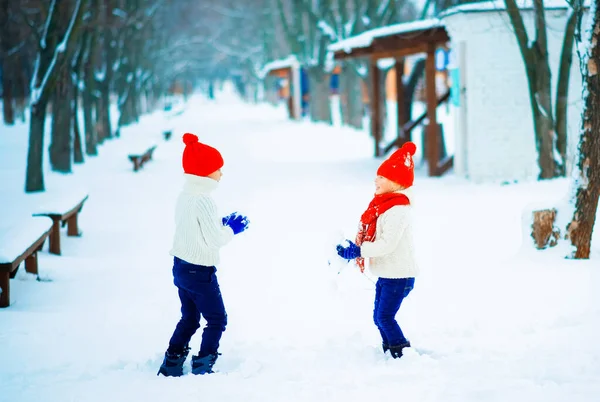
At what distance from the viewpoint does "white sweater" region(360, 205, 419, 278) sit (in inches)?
181

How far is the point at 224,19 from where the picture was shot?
65.9 m

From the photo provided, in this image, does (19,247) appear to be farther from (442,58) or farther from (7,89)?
(7,89)

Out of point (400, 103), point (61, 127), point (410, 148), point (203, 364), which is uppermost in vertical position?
point (400, 103)

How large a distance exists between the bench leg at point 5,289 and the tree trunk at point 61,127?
1190cm

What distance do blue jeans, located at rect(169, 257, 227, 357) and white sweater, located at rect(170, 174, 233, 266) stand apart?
0.21 ft

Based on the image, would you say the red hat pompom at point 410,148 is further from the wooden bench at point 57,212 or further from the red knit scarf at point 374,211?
the wooden bench at point 57,212

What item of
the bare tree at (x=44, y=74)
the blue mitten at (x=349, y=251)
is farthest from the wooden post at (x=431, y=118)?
the blue mitten at (x=349, y=251)

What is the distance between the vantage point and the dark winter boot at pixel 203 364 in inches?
186

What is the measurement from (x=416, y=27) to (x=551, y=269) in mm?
8685

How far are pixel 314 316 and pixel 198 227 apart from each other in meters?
1.90

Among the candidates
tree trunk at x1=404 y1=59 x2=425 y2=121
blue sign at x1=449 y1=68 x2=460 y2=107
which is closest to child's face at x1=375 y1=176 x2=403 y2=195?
blue sign at x1=449 y1=68 x2=460 y2=107

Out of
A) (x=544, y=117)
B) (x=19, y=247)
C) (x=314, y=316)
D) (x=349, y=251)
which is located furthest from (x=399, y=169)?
(x=544, y=117)

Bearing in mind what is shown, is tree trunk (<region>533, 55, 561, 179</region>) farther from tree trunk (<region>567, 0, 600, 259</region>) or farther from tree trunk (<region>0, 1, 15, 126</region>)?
tree trunk (<region>0, 1, 15, 126</region>)

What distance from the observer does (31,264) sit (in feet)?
25.0
